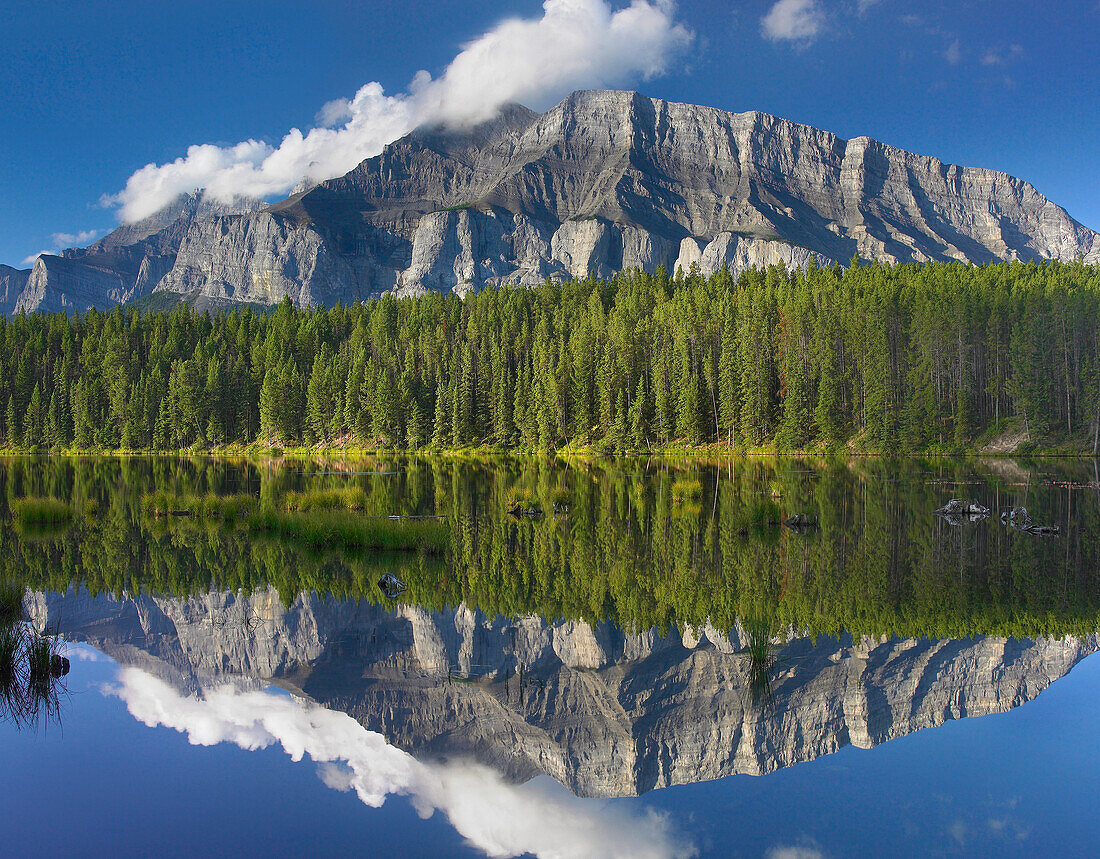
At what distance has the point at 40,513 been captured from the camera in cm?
3003

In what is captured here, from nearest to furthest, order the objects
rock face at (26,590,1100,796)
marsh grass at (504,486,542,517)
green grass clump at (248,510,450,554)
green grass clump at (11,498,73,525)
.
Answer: rock face at (26,590,1100,796) → green grass clump at (248,510,450,554) → green grass clump at (11,498,73,525) → marsh grass at (504,486,542,517)

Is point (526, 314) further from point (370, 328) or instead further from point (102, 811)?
point (102, 811)

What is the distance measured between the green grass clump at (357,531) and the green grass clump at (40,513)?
878 cm

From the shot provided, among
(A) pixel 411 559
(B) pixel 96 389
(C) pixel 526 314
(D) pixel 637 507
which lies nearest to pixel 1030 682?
(A) pixel 411 559

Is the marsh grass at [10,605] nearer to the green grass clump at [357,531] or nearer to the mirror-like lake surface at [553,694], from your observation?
the mirror-like lake surface at [553,694]

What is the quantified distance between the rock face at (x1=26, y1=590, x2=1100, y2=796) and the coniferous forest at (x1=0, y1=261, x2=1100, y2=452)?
71962 mm

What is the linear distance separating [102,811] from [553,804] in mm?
5643

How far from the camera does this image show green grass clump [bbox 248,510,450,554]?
24281mm

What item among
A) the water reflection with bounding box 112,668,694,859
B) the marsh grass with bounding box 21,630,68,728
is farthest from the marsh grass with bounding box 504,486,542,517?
the marsh grass with bounding box 21,630,68,728

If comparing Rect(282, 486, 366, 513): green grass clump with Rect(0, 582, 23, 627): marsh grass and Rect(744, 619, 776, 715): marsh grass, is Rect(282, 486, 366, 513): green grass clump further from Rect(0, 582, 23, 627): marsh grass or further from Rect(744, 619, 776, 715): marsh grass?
Rect(744, 619, 776, 715): marsh grass

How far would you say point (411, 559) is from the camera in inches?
888

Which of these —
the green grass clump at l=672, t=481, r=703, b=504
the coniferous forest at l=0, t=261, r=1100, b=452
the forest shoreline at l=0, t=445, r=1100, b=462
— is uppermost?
the coniferous forest at l=0, t=261, r=1100, b=452

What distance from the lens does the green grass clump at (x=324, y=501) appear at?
103 feet

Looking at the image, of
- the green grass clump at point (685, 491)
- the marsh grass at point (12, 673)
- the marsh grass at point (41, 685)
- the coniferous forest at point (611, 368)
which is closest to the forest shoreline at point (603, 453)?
the coniferous forest at point (611, 368)
